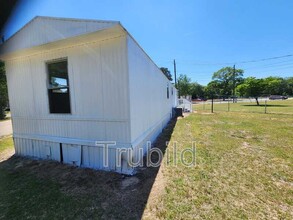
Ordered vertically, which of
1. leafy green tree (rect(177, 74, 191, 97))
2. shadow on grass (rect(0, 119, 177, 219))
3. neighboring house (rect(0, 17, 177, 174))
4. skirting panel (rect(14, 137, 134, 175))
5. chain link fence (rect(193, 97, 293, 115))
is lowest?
shadow on grass (rect(0, 119, 177, 219))

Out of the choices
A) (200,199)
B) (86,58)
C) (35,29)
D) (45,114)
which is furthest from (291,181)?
(35,29)

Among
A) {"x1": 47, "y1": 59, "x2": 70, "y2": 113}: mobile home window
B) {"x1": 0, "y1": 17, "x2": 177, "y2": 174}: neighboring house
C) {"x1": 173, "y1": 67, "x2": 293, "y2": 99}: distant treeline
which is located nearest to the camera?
{"x1": 0, "y1": 17, "x2": 177, "y2": 174}: neighboring house

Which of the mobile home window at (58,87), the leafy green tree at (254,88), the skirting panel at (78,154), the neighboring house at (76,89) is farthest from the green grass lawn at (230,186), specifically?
the leafy green tree at (254,88)

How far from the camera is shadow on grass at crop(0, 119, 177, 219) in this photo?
224 cm

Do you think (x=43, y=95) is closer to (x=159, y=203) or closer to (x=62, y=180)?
(x=62, y=180)

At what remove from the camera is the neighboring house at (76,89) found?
327 centimetres

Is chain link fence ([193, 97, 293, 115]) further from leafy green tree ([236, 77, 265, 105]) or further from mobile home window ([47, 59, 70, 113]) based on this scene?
mobile home window ([47, 59, 70, 113])

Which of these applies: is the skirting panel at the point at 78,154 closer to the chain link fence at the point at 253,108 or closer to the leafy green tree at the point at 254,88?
the chain link fence at the point at 253,108

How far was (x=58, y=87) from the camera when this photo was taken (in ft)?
13.2

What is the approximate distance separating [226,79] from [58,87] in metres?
65.2

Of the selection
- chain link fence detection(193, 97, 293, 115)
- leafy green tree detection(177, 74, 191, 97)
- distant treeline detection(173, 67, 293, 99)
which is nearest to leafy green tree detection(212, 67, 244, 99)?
distant treeline detection(173, 67, 293, 99)

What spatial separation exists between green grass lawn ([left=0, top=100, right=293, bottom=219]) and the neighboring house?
0.52 m

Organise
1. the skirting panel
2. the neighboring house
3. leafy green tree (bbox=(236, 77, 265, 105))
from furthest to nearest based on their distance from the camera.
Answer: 1. leafy green tree (bbox=(236, 77, 265, 105))
2. the skirting panel
3. the neighboring house

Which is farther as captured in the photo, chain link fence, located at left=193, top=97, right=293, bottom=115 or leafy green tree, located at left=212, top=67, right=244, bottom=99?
leafy green tree, located at left=212, top=67, right=244, bottom=99
